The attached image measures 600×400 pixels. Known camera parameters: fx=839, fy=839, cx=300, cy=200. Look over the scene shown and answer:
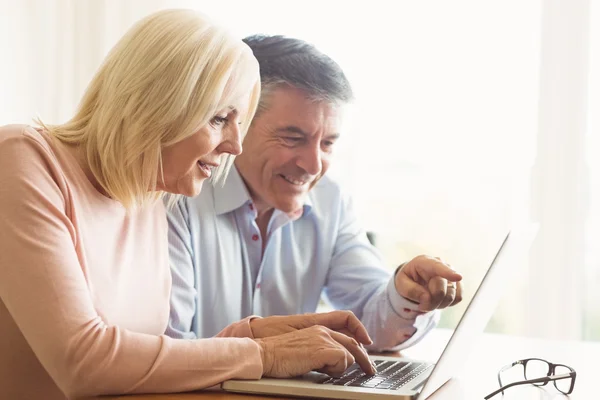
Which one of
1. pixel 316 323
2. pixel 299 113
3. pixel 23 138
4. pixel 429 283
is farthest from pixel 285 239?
pixel 23 138

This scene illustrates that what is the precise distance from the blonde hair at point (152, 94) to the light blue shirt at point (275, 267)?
0.34 meters

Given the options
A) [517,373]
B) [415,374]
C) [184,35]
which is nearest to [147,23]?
[184,35]

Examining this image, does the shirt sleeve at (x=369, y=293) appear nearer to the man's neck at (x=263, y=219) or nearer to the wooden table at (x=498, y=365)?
the wooden table at (x=498, y=365)

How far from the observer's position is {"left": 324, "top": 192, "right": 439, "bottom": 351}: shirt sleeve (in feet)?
5.66

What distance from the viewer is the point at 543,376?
59.0 inches

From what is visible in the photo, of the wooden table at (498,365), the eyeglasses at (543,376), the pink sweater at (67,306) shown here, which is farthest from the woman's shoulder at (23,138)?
the eyeglasses at (543,376)

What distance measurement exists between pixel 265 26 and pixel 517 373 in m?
2.22

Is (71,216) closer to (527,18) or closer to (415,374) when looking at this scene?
(415,374)

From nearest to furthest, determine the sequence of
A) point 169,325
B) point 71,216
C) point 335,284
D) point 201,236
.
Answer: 1. point 71,216
2. point 169,325
3. point 201,236
4. point 335,284

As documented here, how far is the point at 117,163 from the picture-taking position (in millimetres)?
1337

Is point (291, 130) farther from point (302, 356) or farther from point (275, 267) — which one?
point (302, 356)

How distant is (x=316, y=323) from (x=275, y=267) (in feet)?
1.55

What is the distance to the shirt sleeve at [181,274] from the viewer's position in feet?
5.38

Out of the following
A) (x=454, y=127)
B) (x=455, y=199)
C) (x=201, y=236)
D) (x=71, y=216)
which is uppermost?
(x=71, y=216)
